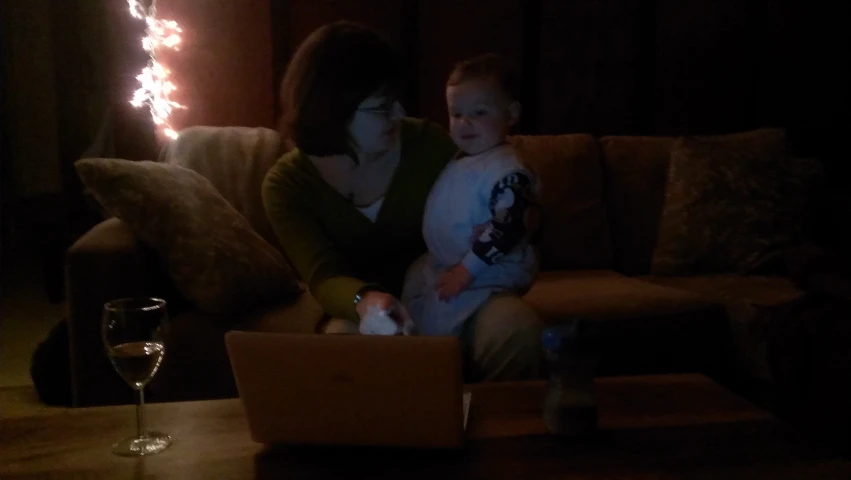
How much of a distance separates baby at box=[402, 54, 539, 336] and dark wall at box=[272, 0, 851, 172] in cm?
140

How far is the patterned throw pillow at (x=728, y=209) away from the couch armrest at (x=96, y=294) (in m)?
1.65

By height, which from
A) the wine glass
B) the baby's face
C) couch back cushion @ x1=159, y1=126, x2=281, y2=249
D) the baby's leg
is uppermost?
the baby's face

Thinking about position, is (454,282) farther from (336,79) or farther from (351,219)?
(336,79)

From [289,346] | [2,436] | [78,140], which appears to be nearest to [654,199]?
[289,346]

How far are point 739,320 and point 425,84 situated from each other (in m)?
1.49

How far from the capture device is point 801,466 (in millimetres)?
1087

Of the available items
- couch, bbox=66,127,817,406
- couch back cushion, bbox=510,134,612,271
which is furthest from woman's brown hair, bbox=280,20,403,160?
couch back cushion, bbox=510,134,612,271

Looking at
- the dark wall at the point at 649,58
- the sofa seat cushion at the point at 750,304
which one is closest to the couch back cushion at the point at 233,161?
the dark wall at the point at 649,58

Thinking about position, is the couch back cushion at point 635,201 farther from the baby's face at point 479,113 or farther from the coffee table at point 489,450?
the coffee table at point 489,450

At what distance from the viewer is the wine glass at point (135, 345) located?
45.2 inches

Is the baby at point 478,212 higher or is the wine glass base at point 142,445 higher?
the baby at point 478,212

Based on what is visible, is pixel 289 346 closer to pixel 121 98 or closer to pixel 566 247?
pixel 566 247

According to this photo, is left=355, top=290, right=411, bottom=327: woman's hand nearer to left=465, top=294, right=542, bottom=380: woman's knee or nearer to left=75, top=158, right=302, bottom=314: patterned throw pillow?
left=465, top=294, right=542, bottom=380: woman's knee

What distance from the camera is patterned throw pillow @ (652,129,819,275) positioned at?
8.62ft
